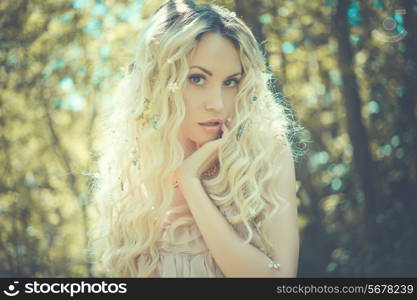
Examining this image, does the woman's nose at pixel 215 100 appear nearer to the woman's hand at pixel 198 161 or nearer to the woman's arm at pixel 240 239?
the woman's hand at pixel 198 161

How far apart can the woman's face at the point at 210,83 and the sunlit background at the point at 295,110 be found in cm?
215

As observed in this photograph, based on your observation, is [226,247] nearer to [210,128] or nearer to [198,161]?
[198,161]

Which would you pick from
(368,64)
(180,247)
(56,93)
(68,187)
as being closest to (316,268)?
(368,64)

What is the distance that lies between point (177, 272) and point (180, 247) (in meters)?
0.09

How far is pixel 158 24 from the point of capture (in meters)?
1.92

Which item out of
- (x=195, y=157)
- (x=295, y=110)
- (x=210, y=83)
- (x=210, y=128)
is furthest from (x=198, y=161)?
(x=295, y=110)

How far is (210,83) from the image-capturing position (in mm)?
1867

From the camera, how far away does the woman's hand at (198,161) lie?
6.03 ft

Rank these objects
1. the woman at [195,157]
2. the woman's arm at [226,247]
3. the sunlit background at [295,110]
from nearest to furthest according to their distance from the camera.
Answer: the woman's arm at [226,247] → the woman at [195,157] → the sunlit background at [295,110]

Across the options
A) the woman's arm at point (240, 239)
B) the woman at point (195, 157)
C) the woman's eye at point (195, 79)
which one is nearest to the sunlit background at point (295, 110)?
the woman at point (195, 157)

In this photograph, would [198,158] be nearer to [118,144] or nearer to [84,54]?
[118,144]

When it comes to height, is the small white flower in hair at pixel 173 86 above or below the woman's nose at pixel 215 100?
above

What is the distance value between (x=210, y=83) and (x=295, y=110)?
2388 millimetres

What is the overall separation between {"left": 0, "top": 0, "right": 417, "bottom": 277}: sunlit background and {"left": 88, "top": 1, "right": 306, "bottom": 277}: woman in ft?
6.83
